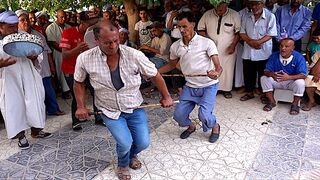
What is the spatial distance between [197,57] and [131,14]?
2658 millimetres

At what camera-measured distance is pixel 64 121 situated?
15.5ft

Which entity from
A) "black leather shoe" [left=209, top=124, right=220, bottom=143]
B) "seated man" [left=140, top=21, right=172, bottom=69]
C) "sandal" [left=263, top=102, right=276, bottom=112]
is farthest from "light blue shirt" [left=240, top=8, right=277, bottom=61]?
"black leather shoe" [left=209, top=124, right=220, bottom=143]

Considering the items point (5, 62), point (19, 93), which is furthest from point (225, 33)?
point (5, 62)

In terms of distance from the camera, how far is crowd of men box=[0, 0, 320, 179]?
283 centimetres

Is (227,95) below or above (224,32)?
below

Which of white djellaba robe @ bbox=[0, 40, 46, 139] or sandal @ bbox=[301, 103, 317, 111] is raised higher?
white djellaba robe @ bbox=[0, 40, 46, 139]

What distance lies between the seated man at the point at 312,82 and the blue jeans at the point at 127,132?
2961 mm

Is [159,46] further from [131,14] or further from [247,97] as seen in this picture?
[247,97]

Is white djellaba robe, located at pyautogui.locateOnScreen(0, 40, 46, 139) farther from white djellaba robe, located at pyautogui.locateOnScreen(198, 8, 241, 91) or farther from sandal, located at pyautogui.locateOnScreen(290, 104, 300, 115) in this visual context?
sandal, located at pyautogui.locateOnScreen(290, 104, 300, 115)

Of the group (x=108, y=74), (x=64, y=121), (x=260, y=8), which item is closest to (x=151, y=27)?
(x=260, y=8)

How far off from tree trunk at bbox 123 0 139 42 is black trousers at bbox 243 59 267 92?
7.18ft

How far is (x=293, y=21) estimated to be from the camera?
5027mm

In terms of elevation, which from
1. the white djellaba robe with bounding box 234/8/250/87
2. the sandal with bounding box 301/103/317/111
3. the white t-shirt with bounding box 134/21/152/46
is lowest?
the sandal with bounding box 301/103/317/111

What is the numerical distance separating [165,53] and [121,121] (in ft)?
9.18
